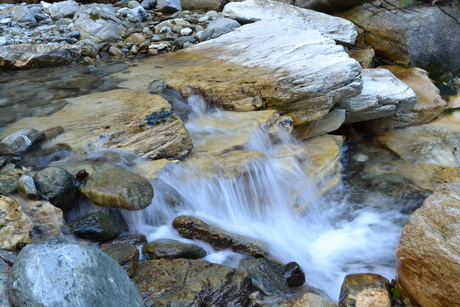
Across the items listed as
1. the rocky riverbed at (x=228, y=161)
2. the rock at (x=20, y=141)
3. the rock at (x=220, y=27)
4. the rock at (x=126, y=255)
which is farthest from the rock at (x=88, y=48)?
the rock at (x=126, y=255)

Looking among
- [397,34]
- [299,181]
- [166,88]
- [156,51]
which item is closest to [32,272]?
[299,181]

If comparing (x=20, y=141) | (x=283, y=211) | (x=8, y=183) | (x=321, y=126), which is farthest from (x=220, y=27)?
(x=8, y=183)

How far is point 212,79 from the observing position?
22.3 ft

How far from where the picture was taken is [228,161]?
5.25 metres

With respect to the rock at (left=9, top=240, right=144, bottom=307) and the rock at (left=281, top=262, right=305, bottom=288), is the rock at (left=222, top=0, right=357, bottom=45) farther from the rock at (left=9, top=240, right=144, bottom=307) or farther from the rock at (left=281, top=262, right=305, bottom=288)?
the rock at (left=9, top=240, right=144, bottom=307)

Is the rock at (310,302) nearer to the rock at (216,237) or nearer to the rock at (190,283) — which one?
the rock at (190,283)

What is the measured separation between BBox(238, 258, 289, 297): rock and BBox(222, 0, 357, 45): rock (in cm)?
636

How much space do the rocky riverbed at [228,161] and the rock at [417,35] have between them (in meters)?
0.04

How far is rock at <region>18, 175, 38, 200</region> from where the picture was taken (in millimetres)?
3922

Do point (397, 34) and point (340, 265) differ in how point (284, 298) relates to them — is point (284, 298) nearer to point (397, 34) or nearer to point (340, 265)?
point (340, 265)

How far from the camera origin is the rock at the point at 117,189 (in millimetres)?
4133

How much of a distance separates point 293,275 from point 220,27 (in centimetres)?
665

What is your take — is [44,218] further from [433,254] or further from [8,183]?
[433,254]

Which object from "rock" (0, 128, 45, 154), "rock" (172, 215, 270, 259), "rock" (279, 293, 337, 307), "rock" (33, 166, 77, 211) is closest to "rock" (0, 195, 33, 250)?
"rock" (33, 166, 77, 211)
